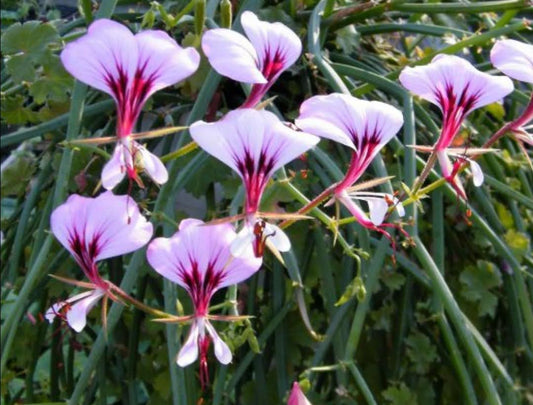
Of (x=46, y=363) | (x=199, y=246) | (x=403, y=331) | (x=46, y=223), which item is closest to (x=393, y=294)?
(x=403, y=331)

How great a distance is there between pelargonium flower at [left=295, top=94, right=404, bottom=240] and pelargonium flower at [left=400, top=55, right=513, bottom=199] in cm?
2

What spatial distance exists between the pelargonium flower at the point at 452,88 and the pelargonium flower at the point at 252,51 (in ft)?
0.20

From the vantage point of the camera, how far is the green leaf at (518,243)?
760mm

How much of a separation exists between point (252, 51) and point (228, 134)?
0.05m

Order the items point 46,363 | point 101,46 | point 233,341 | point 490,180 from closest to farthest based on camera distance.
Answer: point 101,46 < point 233,341 < point 490,180 < point 46,363

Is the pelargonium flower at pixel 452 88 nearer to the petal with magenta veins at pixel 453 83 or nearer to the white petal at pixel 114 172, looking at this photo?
the petal with magenta veins at pixel 453 83

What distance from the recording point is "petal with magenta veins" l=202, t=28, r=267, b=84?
0.41m

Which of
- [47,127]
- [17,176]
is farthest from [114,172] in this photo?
[17,176]

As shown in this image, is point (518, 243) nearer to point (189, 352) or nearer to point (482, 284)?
point (482, 284)

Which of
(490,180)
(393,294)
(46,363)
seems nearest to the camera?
(490,180)

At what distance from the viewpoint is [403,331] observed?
785 millimetres

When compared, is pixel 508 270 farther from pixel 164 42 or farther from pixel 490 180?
pixel 164 42

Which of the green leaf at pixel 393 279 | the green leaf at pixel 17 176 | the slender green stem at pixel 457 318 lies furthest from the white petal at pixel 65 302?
the green leaf at pixel 17 176

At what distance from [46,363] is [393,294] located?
0.78 m
